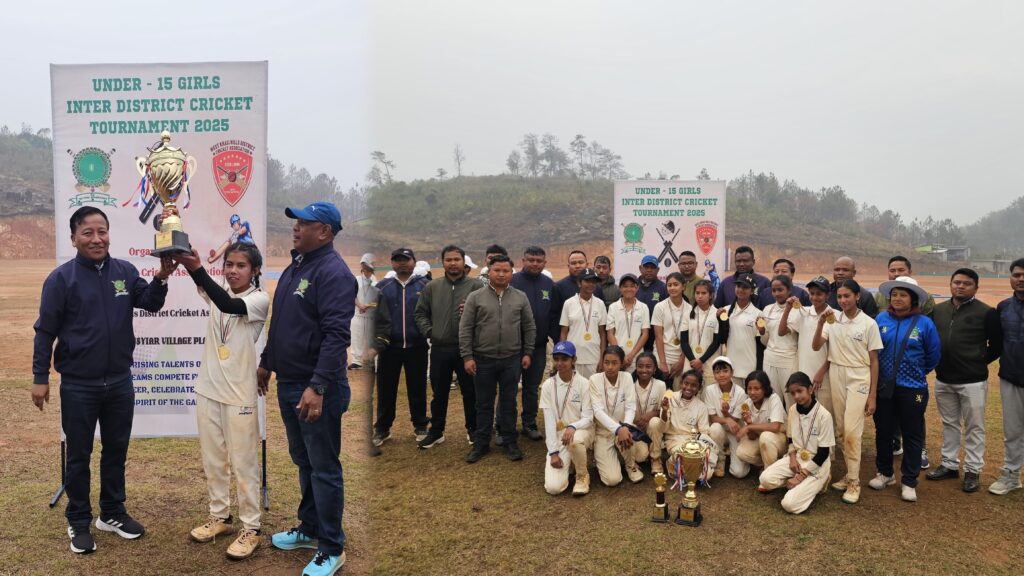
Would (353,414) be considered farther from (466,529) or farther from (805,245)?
(805,245)

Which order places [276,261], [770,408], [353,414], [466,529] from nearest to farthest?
[466,529] < [770,408] < [353,414] < [276,261]

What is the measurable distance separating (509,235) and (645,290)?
4366 centimetres

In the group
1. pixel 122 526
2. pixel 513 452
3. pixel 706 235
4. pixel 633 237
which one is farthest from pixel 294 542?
pixel 706 235

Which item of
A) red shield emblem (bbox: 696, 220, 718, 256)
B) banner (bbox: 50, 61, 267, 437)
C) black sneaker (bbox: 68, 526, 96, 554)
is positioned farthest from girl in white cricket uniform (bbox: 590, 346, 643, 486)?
red shield emblem (bbox: 696, 220, 718, 256)

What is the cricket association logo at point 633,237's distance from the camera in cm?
974

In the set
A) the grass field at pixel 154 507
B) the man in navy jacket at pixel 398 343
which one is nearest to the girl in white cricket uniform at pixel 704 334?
the man in navy jacket at pixel 398 343

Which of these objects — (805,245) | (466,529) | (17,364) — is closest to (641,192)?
(466,529)

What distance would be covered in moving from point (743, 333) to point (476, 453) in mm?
2633

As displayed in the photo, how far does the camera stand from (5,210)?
163ft

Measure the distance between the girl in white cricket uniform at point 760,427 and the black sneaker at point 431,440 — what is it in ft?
9.27

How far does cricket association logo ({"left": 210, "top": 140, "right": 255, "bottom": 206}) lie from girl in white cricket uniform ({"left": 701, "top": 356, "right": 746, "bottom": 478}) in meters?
3.94

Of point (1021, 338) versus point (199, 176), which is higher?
point (199, 176)

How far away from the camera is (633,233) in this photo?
9789 millimetres

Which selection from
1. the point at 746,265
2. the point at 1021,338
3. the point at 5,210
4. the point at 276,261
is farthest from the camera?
the point at 5,210
